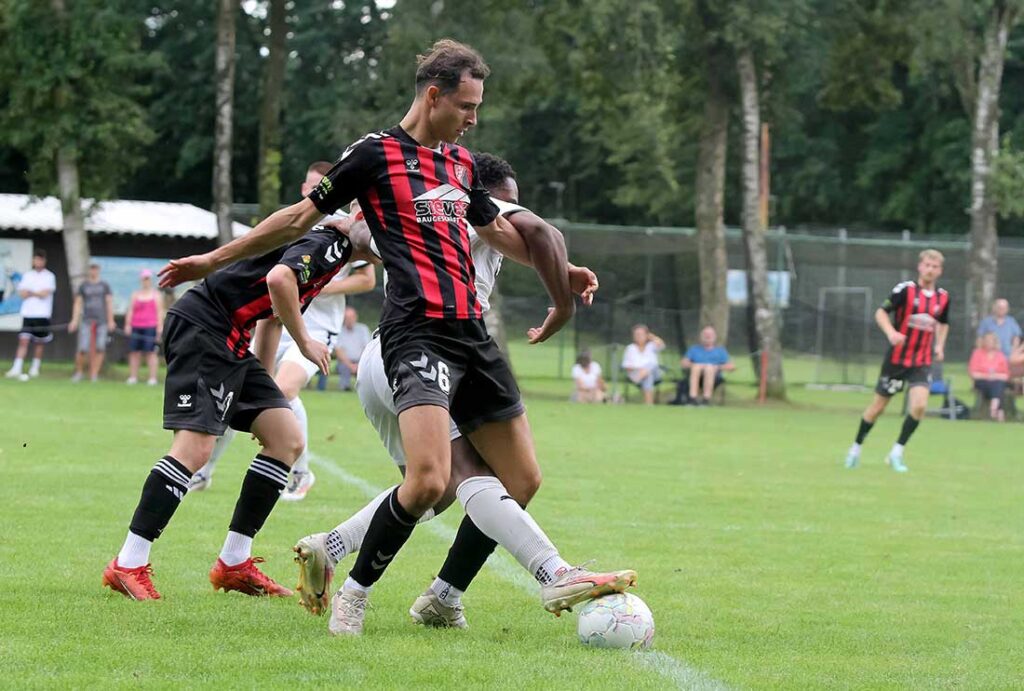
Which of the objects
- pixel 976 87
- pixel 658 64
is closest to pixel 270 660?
pixel 658 64

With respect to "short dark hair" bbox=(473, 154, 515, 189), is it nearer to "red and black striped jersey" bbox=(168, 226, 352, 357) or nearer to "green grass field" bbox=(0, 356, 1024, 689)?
"red and black striped jersey" bbox=(168, 226, 352, 357)

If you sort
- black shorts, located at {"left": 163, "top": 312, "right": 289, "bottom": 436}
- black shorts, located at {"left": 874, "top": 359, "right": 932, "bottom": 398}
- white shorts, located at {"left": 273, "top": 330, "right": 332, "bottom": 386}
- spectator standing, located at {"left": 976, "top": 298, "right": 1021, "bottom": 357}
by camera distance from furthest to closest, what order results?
spectator standing, located at {"left": 976, "top": 298, "right": 1021, "bottom": 357}
black shorts, located at {"left": 874, "top": 359, "right": 932, "bottom": 398}
white shorts, located at {"left": 273, "top": 330, "right": 332, "bottom": 386}
black shorts, located at {"left": 163, "top": 312, "right": 289, "bottom": 436}

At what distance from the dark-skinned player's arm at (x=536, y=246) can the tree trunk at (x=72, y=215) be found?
849 inches

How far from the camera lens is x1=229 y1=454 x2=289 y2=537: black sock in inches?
261

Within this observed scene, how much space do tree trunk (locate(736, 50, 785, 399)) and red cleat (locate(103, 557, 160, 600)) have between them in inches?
847

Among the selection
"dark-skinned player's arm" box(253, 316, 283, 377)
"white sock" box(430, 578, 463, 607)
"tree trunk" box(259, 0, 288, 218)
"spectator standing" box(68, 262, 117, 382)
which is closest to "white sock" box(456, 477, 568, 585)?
"white sock" box(430, 578, 463, 607)

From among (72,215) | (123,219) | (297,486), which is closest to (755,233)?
(72,215)

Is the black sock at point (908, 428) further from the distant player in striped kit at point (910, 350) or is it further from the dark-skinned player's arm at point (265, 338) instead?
the dark-skinned player's arm at point (265, 338)

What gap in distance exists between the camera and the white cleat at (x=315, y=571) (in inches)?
231

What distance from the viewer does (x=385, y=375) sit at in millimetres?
5688

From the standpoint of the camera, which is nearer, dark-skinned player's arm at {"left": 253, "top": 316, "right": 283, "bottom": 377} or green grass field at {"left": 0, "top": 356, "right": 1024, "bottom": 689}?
green grass field at {"left": 0, "top": 356, "right": 1024, "bottom": 689}

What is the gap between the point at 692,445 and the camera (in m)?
16.7

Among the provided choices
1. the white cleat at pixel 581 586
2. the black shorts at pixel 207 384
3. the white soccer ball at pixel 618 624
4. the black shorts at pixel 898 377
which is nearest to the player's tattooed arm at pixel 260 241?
the black shorts at pixel 207 384

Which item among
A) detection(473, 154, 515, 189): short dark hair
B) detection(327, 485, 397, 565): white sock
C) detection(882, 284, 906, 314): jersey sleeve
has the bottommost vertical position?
detection(327, 485, 397, 565): white sock
